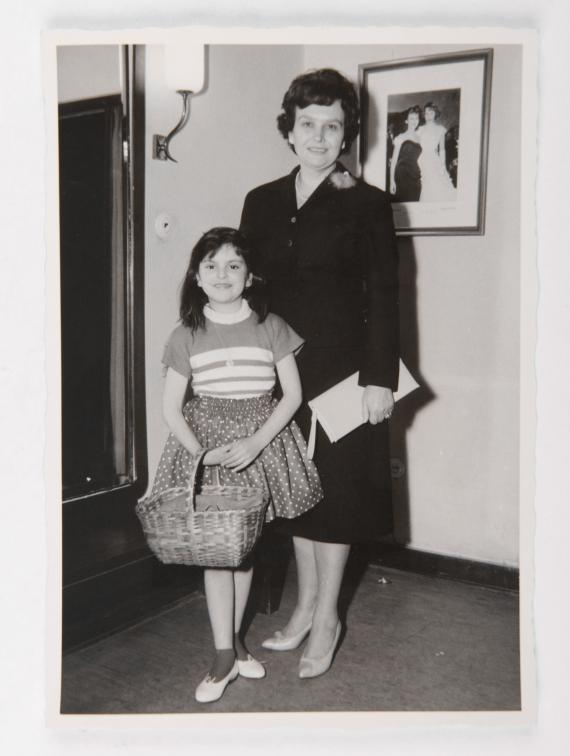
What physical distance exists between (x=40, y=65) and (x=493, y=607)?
1384 mm

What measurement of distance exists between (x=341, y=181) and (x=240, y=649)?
93cm

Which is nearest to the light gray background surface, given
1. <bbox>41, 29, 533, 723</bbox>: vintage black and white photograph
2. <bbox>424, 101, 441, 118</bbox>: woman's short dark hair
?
<bbox>41, 29, 533, 723</bbox>: vintage black and white photograph

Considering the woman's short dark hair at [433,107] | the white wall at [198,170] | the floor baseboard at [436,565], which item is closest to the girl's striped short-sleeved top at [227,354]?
the white wall at [198,170]

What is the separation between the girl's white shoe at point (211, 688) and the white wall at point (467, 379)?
2.03 feet

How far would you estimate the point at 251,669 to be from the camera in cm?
138

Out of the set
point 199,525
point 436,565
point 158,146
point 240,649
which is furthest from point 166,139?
point 436,565

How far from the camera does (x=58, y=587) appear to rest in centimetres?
123

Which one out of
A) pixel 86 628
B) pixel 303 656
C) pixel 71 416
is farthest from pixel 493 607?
pixel 71 416

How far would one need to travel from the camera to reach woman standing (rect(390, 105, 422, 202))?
1509mm

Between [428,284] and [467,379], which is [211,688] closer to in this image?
[467,379]

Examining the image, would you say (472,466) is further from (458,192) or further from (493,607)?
(458,192)

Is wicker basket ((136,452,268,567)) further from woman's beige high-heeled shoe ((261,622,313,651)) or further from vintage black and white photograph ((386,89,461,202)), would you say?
vintage black and white photograph ((386,89,461,202))

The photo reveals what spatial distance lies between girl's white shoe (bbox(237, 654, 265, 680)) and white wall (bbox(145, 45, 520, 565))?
433 mm

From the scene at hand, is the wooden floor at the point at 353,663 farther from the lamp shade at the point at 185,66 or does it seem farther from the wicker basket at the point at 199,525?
the lamp shade at the point at 185,66
